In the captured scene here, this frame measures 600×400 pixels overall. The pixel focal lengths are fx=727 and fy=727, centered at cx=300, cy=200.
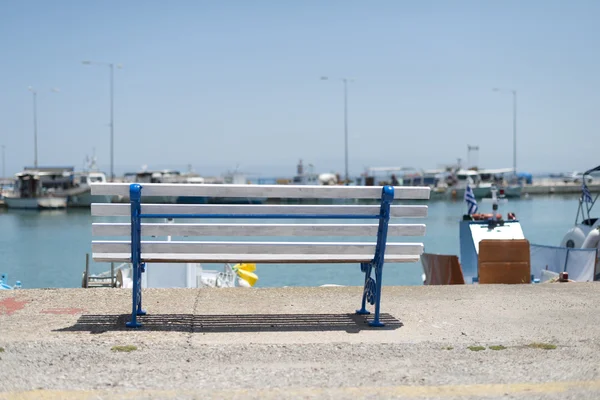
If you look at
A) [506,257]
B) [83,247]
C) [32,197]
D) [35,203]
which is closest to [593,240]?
[506,257]

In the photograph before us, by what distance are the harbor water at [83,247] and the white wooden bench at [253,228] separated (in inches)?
635

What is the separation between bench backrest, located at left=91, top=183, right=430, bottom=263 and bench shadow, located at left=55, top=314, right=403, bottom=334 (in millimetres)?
484

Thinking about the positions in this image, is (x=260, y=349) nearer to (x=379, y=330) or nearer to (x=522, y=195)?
(x=379, y=330)

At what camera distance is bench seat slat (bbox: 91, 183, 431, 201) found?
16.9ft

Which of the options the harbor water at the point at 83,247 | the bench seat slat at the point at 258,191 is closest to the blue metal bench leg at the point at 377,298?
the bench seat slat at the point at 258,191

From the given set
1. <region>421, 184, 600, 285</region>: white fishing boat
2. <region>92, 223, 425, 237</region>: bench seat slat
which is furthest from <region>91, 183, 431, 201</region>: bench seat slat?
<region>421, 184, 600, 285</region>: white fishing boat

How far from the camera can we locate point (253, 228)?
540 centimetres

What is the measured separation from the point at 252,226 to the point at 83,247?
4029cm

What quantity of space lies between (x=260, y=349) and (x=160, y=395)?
1072mm

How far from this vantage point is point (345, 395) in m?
3.90

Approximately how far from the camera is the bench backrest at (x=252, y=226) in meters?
5.27

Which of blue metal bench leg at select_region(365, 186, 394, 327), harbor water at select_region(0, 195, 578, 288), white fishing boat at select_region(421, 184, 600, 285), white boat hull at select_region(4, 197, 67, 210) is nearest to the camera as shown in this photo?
blue metal bench leg at select_region(365, 186, 394, 327)

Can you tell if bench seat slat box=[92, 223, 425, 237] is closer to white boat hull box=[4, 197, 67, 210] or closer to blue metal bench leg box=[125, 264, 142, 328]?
blue metal bench leg box=[125, 264, 142, 328]

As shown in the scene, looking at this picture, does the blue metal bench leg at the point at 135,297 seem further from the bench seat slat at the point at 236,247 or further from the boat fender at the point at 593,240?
the boat fender at the point at 593,240
